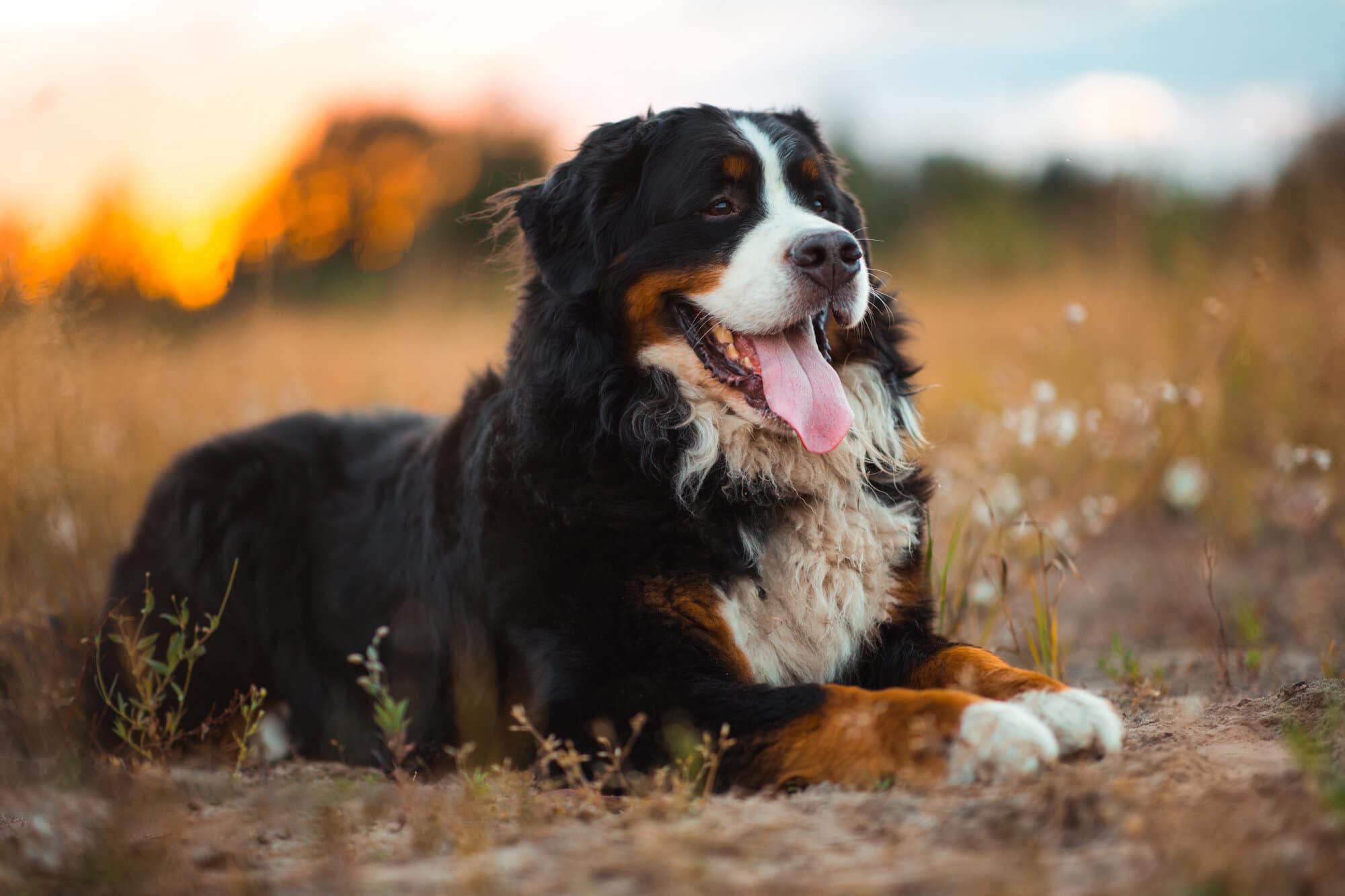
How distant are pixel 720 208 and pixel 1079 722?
71.4 inches

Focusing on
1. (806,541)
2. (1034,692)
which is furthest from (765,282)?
(1034,692)

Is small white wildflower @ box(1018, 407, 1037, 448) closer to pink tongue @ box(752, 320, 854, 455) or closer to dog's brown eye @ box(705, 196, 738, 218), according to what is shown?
pink tongue @ box(752, 320, 854, 455)

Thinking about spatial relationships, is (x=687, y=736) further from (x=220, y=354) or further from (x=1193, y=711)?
(x=220, y=354)

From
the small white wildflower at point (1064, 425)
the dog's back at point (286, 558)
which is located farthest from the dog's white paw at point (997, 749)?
the small white wildflower at point (1064, 425)

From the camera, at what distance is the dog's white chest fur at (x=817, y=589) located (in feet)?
9.93

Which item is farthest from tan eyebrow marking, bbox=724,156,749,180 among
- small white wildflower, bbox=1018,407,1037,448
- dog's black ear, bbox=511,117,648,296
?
small white wildflower, bbox=1018,407,1037,448

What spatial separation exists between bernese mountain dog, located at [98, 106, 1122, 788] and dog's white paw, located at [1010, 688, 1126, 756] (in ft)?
0.03

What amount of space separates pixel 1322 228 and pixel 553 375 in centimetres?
779

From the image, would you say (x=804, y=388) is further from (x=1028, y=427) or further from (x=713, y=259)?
(x=1028, y=427)

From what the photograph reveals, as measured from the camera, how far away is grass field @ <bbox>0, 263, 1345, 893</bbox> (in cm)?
184

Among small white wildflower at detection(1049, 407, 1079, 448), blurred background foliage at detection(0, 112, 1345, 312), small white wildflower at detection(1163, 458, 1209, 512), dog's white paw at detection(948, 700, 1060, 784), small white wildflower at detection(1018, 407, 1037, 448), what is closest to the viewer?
dog's white paw at detection(948, 700, 1060, 784)

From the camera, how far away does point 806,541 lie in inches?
125

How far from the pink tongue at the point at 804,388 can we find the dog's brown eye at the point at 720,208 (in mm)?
416

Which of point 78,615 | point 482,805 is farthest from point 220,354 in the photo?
point 482,805
